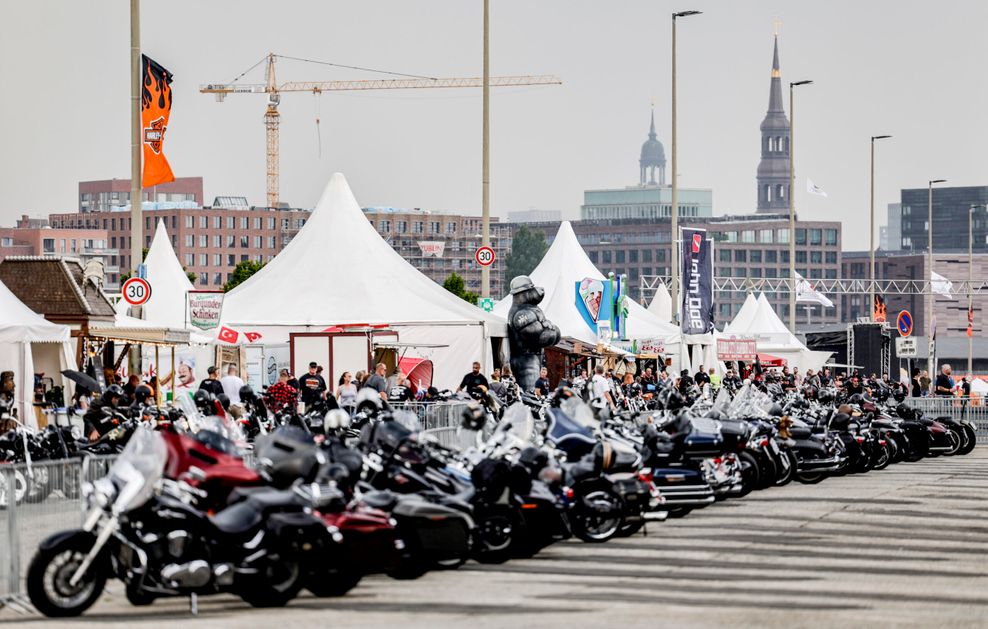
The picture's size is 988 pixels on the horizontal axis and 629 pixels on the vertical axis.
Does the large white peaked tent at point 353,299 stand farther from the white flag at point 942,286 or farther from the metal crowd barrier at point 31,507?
the white flag at point 942,286

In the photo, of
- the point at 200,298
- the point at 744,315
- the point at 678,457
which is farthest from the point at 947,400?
the point at 744,315

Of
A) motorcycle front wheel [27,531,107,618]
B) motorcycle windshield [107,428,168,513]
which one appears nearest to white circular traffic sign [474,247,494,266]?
motorcycle windshield [107,428,168,513]

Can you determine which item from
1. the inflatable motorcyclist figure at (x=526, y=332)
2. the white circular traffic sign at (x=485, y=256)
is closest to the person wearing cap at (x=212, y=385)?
the inflatable motorcyclist figure at (x=526, y=332)

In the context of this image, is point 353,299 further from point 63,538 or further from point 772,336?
point 772,336

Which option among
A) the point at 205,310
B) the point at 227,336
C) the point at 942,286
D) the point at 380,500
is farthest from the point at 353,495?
the point at 942,286

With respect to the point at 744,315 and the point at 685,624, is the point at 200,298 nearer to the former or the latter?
the point at 685,624

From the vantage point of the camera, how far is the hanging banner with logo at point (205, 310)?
3128 cm

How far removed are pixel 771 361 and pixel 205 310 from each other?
1809 inches

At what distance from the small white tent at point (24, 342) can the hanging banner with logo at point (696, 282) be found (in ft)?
73.3

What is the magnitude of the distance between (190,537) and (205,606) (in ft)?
3.12

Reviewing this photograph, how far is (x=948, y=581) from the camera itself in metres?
14.8

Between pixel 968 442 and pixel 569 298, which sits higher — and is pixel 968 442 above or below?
below

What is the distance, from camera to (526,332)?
1538 inches

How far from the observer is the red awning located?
2872 inches
